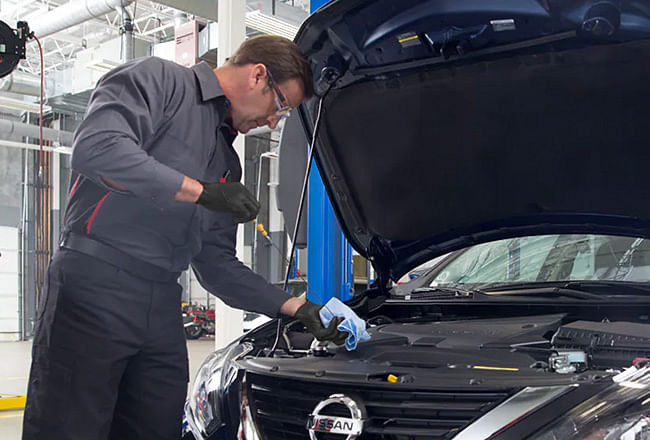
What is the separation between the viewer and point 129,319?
1.71 meters

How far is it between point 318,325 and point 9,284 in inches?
487

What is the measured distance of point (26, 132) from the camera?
1118cm

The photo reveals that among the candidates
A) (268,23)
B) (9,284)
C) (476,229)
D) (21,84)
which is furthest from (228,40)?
(9,284)

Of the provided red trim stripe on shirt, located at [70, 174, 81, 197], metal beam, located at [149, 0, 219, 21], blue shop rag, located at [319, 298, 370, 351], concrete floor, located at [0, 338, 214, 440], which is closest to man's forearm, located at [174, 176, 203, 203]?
red trim stripe on shirt, located at [70, 174, 81, 197]

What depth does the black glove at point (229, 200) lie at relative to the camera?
5.32 feet

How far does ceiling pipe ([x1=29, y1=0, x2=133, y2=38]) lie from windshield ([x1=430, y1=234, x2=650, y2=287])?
5.94 meters

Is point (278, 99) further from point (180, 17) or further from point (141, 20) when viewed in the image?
point (141, 20)

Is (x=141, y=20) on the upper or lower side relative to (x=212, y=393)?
upper

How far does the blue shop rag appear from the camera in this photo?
1917 mm

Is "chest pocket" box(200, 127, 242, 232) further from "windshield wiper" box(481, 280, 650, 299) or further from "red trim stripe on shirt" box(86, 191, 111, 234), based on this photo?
"windshield wiper" box(481, 280, 650, 299)

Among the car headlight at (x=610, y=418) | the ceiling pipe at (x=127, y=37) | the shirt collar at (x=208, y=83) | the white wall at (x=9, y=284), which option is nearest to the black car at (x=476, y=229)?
the car headlight at (x=610, y=418)

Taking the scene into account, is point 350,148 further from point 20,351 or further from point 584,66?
point 20,351

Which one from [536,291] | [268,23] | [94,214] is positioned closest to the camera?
[94,214]

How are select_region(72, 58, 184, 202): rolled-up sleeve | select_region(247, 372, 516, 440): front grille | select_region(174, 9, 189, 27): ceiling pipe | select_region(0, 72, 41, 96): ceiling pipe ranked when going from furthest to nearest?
select_region(0, 72, 41, 96): ceiling pipe, select_region(174, 9, 189, 27): ceiling pipe, select_region(72, 58, 184, 202): rolled-up sleeve, select_region(247, 372, 516, 440): front grille
